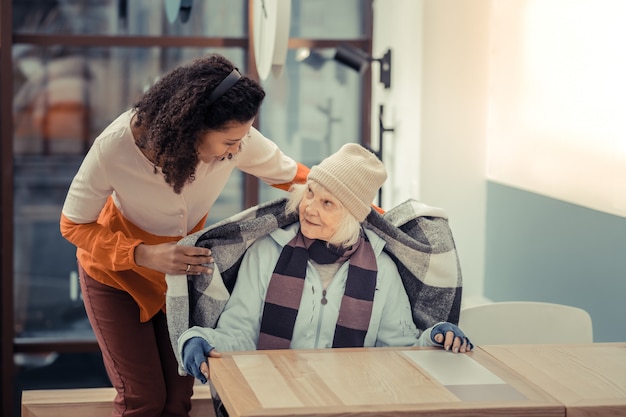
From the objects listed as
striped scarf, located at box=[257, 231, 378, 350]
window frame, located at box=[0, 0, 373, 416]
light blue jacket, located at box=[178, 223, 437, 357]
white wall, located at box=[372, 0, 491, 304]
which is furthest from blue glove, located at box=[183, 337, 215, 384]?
window frame, located at box=[0, 0, 373, 416]

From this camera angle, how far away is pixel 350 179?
7.45 feet

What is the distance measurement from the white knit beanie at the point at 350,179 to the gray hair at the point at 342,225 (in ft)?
0.04

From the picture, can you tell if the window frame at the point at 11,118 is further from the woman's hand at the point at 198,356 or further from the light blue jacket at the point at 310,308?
the woman's hand at the point at 198,356

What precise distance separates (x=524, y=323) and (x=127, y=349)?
1.07 m

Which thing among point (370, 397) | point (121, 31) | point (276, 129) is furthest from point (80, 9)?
point (370, 397)

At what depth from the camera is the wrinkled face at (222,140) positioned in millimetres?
2068

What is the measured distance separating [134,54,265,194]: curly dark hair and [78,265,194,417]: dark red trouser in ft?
1.51

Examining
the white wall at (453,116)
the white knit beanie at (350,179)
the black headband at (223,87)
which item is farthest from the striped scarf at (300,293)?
the white wall at (453,116)

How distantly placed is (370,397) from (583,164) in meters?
1.47

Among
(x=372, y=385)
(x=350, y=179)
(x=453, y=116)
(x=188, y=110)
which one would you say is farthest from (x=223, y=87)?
(x=453, y=116)

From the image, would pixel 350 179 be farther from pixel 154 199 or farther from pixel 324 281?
pixel 154 199

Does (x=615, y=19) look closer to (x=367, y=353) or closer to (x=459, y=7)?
(x=459, y=7)

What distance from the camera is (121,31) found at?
451 cm

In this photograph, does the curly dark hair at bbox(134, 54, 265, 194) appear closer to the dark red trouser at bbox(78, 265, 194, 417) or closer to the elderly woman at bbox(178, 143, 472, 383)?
the elderly woman at bbox(178, 143, 472, 383)
